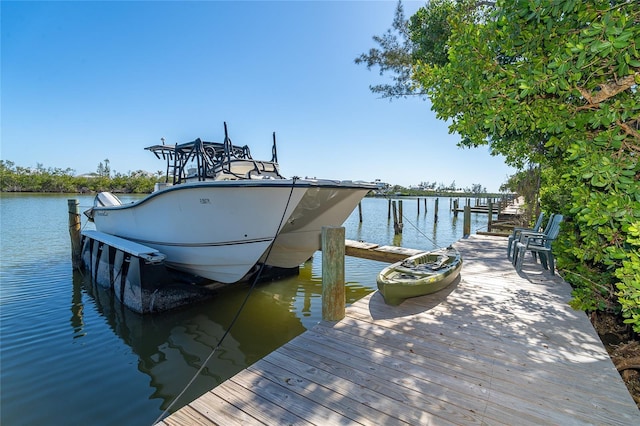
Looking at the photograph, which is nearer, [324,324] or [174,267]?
[324,324]

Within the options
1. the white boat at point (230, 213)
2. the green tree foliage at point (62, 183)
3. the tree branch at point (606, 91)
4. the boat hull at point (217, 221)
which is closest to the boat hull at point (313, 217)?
the white boat at point (230, 213)

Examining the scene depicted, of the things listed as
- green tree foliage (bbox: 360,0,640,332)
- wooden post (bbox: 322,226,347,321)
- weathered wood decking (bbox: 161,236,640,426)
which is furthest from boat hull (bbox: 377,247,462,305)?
green tree foliage (bbox: 360,0,640,332)

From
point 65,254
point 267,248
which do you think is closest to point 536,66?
point 267,248

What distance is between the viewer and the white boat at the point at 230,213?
213 inches

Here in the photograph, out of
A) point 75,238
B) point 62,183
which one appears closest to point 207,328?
point 75,238

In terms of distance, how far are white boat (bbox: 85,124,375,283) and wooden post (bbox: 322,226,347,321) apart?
1.50 metres

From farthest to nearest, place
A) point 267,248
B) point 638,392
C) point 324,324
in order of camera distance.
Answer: point 267,248
point 324,324
point 638,392

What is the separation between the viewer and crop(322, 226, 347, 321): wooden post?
3.88 meters

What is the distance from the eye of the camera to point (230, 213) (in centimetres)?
569

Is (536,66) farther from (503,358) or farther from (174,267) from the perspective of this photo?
(174,267)

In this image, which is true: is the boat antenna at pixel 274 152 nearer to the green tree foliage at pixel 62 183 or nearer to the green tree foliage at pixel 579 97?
the green tree foliage at pixel 579 97

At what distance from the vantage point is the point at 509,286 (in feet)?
17.6

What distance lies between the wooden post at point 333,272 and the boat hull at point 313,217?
5.09 feet

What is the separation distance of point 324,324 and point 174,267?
494cm
